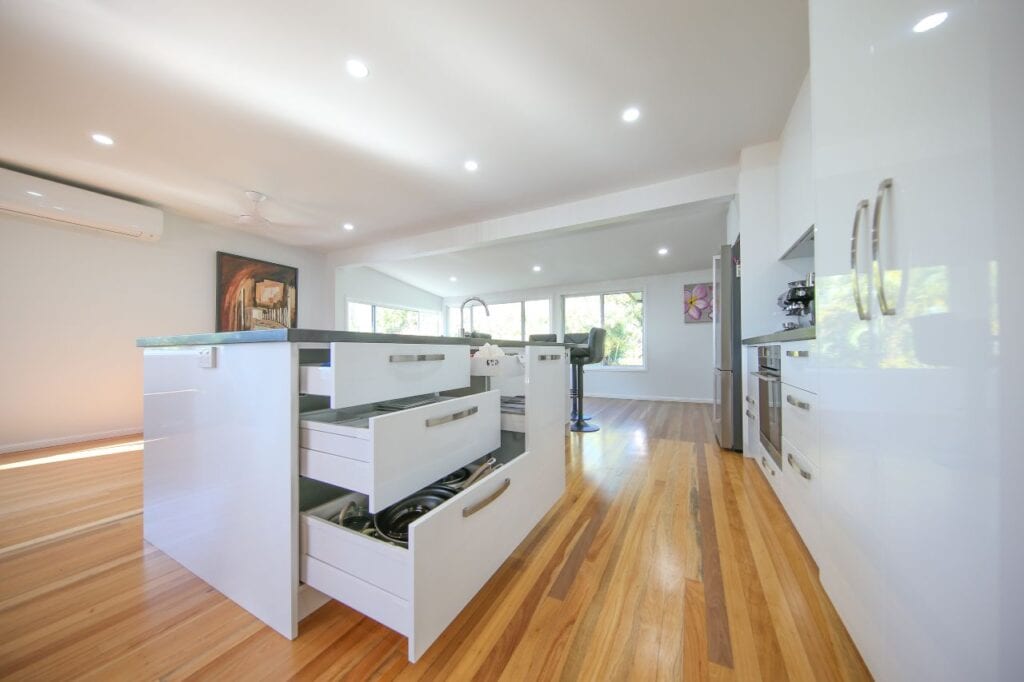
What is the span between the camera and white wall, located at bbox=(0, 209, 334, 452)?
2.70 metres

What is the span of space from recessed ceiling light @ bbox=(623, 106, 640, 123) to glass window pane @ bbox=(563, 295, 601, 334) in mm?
3512

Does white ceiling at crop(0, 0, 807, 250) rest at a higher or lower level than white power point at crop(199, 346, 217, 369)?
higher

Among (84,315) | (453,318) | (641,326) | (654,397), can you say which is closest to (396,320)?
(453,318)

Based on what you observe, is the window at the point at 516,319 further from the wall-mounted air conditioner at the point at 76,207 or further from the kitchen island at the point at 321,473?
the kitchen island at the point at 321,473

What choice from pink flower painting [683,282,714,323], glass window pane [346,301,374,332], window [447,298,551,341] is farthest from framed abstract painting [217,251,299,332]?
pink flower painting [683,282,714,323]

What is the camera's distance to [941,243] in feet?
1.65

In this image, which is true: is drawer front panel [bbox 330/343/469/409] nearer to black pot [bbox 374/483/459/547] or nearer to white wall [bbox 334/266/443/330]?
black pot [bbox 374/483/459/547]

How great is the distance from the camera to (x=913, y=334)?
0.56m

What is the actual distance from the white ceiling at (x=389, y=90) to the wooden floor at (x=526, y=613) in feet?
7.44

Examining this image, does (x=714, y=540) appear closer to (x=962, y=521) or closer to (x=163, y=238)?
(x=962, y=521)

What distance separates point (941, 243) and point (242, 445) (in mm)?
1548

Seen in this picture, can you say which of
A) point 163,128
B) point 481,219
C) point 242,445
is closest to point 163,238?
point 163,128

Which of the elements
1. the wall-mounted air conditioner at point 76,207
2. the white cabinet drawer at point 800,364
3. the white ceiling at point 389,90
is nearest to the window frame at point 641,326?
the white ceiling at point 389,90

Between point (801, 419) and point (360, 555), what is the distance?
1564 mm
